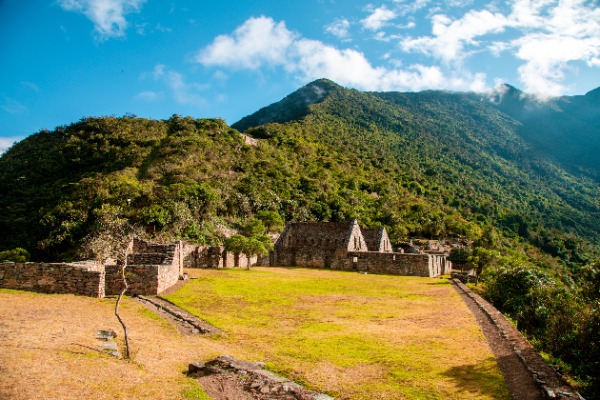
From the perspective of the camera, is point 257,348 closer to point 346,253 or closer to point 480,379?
point 480,379

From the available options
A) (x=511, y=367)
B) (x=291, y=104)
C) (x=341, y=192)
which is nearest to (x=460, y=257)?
(x=341, y=192)

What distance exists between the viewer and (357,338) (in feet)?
37.7

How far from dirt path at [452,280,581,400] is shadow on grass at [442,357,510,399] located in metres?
0.16

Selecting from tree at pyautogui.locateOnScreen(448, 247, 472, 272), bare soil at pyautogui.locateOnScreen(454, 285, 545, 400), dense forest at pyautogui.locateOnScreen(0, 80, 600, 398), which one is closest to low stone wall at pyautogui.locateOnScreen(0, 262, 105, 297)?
bare soil at pyautogui.locateOnScreen(454, 285, 545, 400)

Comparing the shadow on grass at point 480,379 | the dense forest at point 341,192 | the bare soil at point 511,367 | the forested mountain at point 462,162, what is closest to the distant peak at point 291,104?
the forested mountain at point 462,162

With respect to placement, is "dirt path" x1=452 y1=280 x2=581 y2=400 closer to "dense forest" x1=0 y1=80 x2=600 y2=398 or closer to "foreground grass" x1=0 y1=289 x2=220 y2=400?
"dense forest" x1=0 y1=80 x2=600 y2=398

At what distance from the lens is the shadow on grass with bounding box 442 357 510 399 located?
25.9 feet

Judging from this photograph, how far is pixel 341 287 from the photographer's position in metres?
22.5

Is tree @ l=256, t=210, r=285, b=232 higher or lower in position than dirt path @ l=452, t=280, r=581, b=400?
higher

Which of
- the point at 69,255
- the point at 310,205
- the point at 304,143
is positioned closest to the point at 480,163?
the point at 304,143

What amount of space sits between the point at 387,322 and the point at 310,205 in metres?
54.9

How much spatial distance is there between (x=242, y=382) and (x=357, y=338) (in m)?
4.56

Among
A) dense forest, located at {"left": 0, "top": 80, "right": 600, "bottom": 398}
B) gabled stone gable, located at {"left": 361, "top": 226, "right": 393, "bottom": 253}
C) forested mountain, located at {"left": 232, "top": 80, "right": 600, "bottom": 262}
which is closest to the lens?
dense forest, located at {"left": 0, "top": 80, "right": 600, "bottom": 398}

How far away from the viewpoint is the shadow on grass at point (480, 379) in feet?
25.9
